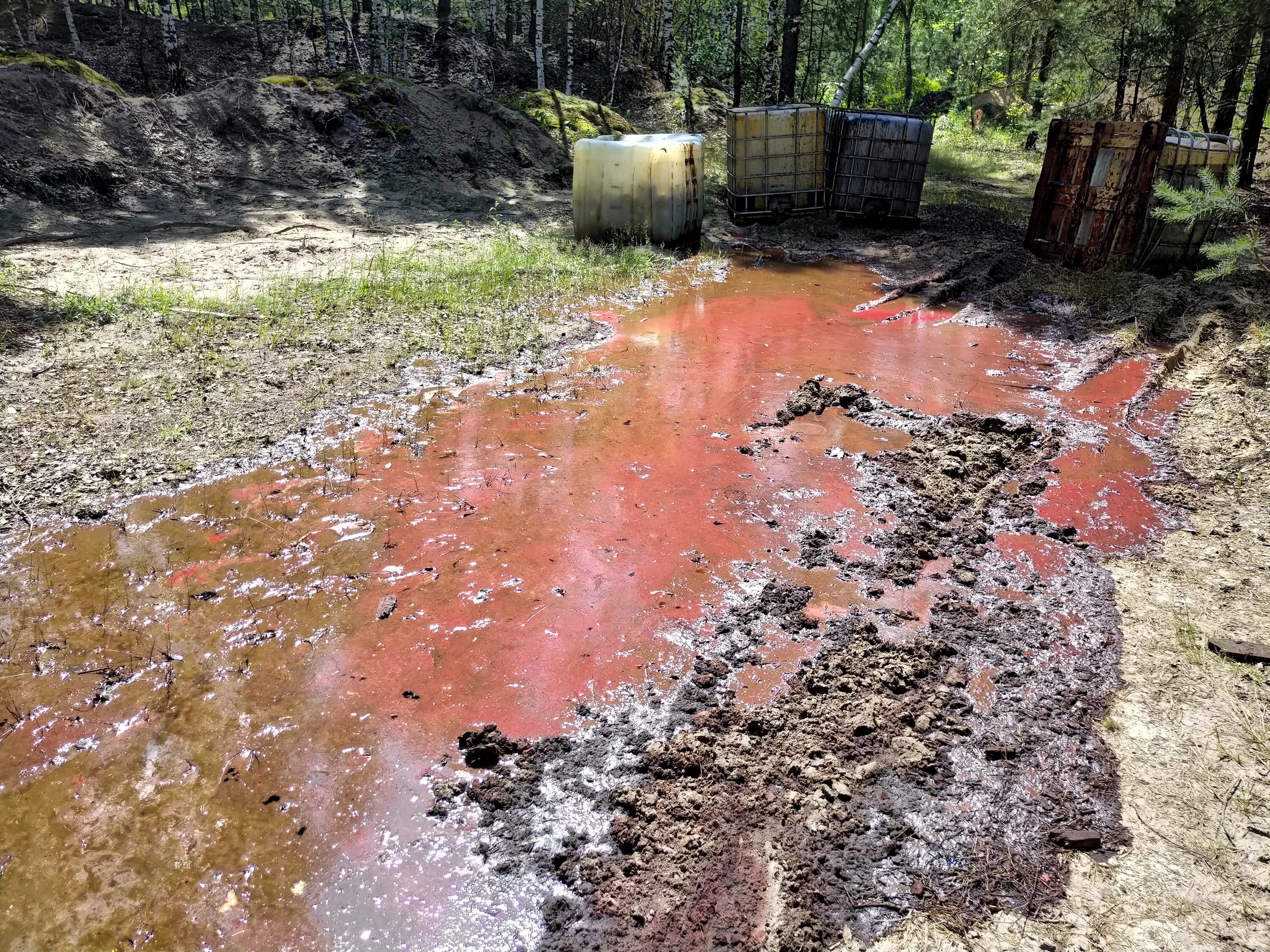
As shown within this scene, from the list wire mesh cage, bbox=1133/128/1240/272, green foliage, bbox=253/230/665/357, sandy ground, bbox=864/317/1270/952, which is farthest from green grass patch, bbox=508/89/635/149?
sandy ground, bbox=864/317/1270/952

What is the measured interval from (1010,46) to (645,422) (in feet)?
43.4

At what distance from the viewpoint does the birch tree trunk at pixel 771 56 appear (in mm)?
14805

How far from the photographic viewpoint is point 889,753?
2949mm

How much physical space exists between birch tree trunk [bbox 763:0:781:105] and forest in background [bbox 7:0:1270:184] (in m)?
0.06

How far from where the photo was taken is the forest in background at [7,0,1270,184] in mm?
11109

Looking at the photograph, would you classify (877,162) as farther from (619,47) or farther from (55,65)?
(55,65)

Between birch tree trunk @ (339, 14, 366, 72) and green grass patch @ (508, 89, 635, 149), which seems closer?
green grass patch @ (508, 89, 635, 149)

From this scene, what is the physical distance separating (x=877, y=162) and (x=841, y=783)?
10833 mm

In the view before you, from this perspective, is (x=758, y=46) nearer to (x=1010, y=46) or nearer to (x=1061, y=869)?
(x=1010, y=46)

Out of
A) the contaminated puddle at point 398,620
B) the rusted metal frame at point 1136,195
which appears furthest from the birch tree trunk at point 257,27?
the rusted metal frame at point 1136,195

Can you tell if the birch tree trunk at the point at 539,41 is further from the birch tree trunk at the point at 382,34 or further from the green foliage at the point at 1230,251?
the green foliage at the point at 1230,251

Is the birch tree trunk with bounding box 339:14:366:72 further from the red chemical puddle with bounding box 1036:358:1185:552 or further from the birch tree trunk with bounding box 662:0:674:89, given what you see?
the red chemical puddle with bounding box 1036:358:1185:552

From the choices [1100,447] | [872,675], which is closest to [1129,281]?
[1100,447]

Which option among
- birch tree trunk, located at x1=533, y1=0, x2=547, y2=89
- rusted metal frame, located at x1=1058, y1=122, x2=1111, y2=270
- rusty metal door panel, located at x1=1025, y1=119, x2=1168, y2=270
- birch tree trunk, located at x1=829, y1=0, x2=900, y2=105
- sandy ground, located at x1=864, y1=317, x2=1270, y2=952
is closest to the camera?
sandy ground, located at x1=864, y1=317, x2=1270, y2=952
